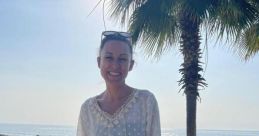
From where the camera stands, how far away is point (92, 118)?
10.3 ft

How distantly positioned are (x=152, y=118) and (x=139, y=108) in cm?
11

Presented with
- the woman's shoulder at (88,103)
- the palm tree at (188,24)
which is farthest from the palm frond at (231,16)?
the woman's shoulder at (88,103)

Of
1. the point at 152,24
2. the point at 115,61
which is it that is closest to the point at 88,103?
the point at 115,61

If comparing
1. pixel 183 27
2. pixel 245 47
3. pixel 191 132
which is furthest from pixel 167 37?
pixel 245 47

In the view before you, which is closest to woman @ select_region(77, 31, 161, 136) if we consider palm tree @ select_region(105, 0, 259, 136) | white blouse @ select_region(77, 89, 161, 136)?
white blouse @ select_region(77, 89, 161, 136)

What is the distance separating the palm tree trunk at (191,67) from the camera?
1116 centimetres

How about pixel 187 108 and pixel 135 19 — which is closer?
pixel 135 19

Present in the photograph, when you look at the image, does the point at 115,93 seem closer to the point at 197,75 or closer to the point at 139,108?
the point at 139,108

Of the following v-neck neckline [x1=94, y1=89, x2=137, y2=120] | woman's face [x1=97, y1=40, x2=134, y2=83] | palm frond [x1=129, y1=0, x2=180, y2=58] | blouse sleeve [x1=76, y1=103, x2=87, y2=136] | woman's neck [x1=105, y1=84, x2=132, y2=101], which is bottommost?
blouse sleeve [x1=76, y1=103, x2=87, y2=136]

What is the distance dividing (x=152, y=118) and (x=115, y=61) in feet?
1.36

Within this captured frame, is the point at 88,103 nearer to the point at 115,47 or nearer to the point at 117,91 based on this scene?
the point at 117,91

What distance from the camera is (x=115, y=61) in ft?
→ 9.89

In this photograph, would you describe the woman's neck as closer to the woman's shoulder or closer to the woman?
the woman

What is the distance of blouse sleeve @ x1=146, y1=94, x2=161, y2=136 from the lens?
9.84ft
